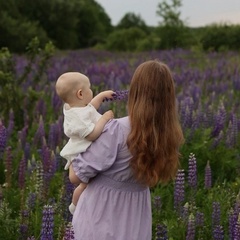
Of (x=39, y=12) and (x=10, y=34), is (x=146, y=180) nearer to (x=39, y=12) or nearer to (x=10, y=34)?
(x=10, y=34)

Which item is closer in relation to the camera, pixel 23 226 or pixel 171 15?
pixel 23 226

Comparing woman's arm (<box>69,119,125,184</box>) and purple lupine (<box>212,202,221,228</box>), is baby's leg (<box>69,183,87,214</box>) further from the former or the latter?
purple lupine (<box>212,202,221,228</box>)

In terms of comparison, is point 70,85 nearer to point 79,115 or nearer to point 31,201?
point 79,115

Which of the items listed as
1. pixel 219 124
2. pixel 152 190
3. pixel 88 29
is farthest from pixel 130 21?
pixel 152 190

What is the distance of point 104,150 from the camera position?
2957mm

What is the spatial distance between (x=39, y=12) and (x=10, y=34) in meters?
7.86

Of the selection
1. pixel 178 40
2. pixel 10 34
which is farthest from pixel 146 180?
pixel 10 34

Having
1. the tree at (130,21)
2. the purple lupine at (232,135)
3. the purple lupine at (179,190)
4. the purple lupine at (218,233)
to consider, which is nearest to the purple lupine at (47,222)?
the purple lupine at (179,190)

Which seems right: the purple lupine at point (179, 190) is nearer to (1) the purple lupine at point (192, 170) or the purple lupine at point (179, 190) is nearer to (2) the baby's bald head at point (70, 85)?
(1) the purple lupine at point (192, 170)

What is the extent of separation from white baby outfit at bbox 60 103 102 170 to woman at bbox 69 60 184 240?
0.05m

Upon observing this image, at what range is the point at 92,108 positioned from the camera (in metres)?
2.99

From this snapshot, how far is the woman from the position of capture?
2.96 meters

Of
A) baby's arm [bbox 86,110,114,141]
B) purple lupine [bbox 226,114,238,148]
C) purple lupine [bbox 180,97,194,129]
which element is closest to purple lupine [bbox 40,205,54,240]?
baby's arm [bbox 86,110,114,141]

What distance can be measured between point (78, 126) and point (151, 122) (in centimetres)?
35
